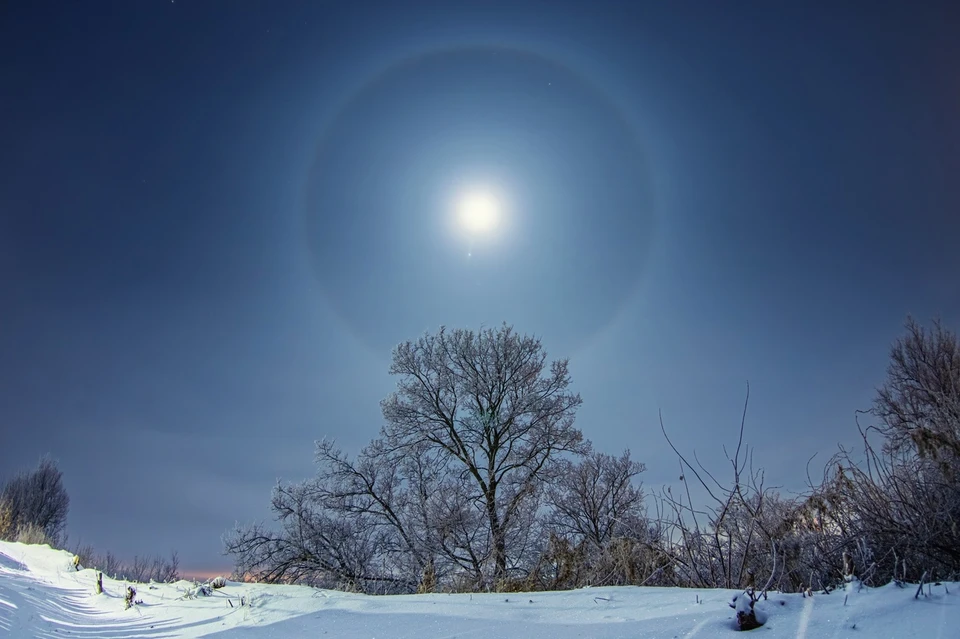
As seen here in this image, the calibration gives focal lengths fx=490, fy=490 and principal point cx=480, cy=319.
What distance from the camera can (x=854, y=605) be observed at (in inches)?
67.2

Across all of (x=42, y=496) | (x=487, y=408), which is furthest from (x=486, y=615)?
(x=42, y=496)

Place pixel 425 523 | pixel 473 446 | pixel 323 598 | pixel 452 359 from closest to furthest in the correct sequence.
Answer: pixel 323 598, pixel 425 523, pixel 473 446, pixel 452 359

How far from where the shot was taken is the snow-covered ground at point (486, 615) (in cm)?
162

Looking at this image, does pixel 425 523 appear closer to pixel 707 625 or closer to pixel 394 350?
pixel 394 350

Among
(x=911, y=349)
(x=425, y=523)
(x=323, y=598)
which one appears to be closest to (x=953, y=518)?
(x=323, y=598)

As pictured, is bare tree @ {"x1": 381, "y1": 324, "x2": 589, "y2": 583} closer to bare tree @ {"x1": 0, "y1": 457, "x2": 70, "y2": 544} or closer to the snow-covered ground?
the snow-covered ground

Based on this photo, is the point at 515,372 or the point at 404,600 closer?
the point at 404,600

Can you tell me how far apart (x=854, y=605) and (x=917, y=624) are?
0.21 metres

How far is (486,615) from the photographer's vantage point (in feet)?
7.69

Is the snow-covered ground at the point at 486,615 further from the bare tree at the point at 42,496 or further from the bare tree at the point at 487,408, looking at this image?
the bare tree at the point at 42,496

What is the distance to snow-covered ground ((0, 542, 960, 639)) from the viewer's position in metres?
1.62

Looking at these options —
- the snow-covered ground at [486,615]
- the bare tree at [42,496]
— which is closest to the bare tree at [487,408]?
the snow-covered ground at [486,615]

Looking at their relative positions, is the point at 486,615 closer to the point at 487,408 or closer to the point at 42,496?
the point at 487,408

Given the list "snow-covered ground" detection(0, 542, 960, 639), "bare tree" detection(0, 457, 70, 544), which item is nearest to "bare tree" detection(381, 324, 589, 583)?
"snow-covered ground" detection(0, 542, 960, 639)
